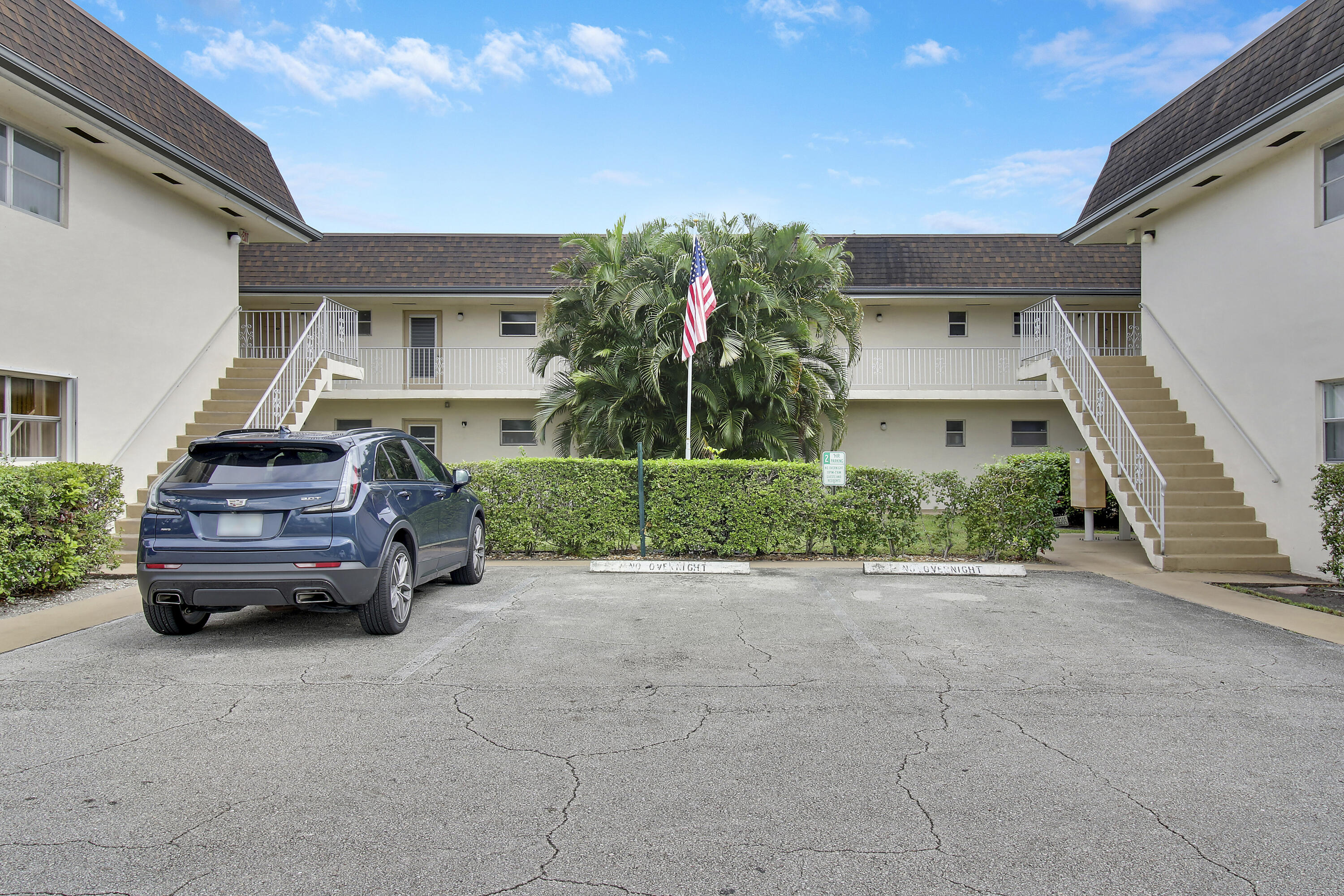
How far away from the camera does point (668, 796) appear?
3805mm

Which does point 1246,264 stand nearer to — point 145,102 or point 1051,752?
point 1051,752

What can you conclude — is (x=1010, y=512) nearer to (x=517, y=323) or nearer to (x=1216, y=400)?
(x=1216, y=400)

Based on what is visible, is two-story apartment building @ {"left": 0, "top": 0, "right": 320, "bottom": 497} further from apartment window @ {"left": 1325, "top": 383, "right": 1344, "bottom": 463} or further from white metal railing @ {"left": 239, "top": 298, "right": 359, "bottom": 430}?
apartment window @ {"left": 1325, "top": 383, "right": 1344, "bottom": 463}

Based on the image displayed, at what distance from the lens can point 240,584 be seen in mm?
6340

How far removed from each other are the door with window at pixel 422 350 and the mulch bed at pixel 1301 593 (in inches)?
666

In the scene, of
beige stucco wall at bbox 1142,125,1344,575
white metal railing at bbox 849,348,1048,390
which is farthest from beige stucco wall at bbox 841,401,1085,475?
beige stucco wall at bbox 1142,125,1344,575

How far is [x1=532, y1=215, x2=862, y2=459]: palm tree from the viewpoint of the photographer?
1452 centimetres

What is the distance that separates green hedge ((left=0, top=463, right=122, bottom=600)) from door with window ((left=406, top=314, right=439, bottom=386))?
1153 centimetres

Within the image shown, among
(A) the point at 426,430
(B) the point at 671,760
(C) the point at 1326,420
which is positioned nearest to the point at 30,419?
(B) the point at 671,760

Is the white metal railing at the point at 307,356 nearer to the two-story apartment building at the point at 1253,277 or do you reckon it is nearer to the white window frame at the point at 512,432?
the white window frame at the point at 512,432

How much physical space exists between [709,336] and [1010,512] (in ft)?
18.7

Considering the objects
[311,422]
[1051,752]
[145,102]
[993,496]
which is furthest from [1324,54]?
[311,422]

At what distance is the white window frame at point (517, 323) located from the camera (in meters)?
22.4

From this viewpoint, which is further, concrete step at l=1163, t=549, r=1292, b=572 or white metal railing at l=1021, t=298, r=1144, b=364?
white metal railing at l=1021, t=298, r=1144, b=364
